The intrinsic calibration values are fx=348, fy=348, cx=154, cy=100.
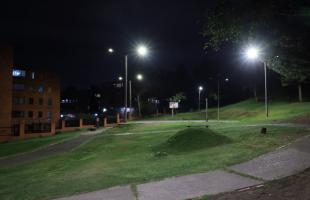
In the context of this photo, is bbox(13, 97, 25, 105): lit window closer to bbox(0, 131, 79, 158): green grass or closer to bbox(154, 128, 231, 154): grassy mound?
bbox(0, 131, 79, 158): green grass

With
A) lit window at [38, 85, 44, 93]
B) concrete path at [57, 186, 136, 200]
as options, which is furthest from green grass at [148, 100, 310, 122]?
lit window at [38, 85, 44, 93]

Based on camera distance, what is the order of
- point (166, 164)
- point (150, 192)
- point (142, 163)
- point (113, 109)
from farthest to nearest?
point (113, 109) → point (142, 163) → point (166, 164) → point (150, 192)

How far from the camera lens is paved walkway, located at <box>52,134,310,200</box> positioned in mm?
6754

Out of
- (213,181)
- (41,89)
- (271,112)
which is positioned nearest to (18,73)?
(41,89)

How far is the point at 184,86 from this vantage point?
360 feet

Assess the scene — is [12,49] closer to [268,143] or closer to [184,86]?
[268,143]

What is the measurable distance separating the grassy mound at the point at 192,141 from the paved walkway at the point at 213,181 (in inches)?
137

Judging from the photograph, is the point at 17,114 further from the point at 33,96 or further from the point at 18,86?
the point at 18,86

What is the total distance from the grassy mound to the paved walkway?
348cm

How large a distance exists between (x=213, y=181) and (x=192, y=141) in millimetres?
5494

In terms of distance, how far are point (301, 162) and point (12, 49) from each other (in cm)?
5305

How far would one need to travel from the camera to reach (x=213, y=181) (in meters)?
7.46

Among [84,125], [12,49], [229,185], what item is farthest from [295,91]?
[229,185]

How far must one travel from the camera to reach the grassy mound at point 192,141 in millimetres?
12539
